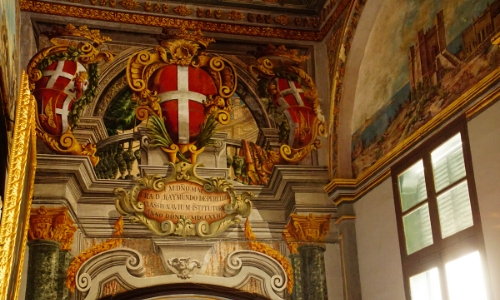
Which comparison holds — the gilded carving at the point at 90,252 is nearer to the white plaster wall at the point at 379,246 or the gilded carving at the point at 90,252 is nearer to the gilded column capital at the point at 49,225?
the gilded column capital at the point at 49,225

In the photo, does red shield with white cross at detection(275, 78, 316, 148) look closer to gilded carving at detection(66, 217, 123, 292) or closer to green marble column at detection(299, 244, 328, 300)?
green marble column at detection(299, 244, 328, 300)

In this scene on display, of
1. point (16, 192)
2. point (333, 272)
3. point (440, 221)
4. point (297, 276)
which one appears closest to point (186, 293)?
point (297, 276)

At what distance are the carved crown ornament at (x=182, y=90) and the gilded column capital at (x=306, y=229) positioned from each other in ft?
5.03

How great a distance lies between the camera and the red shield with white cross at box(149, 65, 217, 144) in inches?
351

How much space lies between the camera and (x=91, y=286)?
800 centimetres

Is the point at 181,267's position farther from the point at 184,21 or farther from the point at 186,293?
the point at 184,21

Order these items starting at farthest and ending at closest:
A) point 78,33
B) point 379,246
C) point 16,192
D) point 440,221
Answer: point 78,33 < point 379,246 < point 440,221 < point 16,192

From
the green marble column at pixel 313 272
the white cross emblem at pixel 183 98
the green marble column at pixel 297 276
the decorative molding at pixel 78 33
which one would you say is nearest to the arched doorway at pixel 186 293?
the green marble column at pixel 297 276

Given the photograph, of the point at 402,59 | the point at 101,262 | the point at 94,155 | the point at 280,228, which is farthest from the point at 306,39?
the point at 101,262

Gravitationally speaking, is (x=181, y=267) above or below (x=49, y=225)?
below

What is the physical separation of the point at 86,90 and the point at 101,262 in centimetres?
226

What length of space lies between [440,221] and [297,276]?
2.34m

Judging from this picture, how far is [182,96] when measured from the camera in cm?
904

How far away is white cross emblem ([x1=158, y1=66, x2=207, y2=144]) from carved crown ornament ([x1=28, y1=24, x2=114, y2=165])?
0.94 metres
